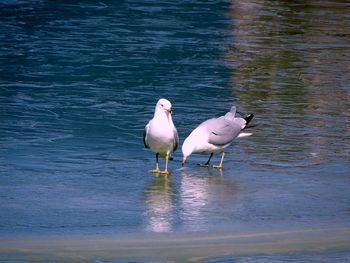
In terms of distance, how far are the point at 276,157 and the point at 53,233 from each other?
10.4ft

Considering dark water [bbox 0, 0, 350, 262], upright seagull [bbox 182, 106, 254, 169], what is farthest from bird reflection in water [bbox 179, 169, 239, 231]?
upright seagull [bbox 182, 106, 254, 169]

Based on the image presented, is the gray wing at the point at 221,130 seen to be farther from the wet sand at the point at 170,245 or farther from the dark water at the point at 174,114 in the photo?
the wet sand at the point at 170,245

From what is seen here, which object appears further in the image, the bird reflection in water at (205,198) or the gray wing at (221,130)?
the gray wing at (221,130)

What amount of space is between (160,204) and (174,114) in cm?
364

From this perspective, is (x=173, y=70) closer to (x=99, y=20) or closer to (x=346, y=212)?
(x=99, y=20)

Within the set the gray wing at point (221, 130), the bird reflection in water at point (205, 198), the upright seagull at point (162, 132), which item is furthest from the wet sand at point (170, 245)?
the gray wing at point (221, 130)

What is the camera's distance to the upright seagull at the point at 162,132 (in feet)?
30.9

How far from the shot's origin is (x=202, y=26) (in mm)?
18844

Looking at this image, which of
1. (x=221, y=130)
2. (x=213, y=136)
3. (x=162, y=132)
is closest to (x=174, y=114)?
(x=221, y=130)

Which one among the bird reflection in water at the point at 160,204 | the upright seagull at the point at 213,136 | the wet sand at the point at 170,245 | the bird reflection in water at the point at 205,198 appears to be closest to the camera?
the wet sand at the point at 170,245

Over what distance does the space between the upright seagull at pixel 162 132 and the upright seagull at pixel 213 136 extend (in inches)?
6.0

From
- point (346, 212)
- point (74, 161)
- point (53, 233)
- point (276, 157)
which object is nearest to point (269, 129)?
point (276, 157)

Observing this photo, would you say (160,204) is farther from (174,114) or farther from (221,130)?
(174,114)

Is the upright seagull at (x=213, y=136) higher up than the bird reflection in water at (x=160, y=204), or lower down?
higher up
